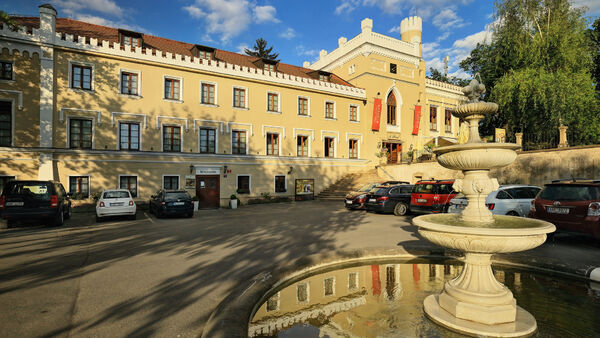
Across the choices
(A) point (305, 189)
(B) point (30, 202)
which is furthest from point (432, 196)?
(B) point (30, 202)

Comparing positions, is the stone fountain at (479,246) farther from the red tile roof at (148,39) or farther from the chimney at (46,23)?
the red tile roof at (148,39)

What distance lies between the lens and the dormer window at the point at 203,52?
80.4 ft

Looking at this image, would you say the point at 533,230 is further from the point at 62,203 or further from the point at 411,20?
the point at 411,20

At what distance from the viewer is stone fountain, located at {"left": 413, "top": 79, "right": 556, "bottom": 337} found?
12.4 ft

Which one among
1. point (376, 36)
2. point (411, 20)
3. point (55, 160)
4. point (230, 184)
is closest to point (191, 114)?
point (230, 184)

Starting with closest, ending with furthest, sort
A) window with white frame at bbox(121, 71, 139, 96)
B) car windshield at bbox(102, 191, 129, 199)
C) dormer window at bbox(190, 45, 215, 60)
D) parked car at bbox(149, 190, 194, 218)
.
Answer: car windshield at bbox(102, 191, 129, 199)
parked car at bbox(149, 190, 194, 218)
window with white frame at bbox(121, 71, 139, 96)
dormer window at bbox(190, 45, 215, 60)

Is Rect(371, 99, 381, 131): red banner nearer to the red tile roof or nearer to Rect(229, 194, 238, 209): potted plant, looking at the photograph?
the red tile roof

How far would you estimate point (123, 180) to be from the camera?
19.6m

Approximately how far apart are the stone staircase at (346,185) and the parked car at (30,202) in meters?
19.0

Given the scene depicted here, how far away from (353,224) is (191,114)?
15941 mm

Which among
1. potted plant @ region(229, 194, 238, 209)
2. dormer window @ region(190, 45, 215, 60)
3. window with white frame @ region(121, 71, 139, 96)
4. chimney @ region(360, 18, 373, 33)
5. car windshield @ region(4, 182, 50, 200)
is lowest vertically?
potted plant @ region(229, 194, 238, 209)

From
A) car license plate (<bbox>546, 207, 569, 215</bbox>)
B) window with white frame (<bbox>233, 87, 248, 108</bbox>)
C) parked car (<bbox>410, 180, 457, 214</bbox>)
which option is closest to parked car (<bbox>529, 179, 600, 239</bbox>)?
car license plate (<bbox>546, 207, 569, 215</bbox>)

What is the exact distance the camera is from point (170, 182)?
69.3 ft

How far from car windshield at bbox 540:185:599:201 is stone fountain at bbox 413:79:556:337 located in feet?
14.9
